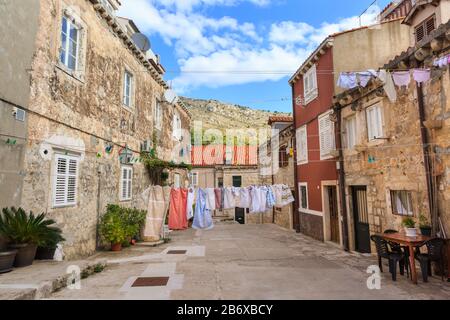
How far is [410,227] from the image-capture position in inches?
267

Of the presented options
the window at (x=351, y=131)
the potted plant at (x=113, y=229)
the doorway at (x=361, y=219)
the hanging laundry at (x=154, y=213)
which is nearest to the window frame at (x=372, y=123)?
the window at (x=351, y=131)

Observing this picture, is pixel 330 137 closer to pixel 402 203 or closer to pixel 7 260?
pixel 402 203

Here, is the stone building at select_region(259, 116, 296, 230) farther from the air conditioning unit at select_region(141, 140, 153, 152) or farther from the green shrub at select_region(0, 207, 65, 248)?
the green shrub at select_region(0, 207, 65, 248)

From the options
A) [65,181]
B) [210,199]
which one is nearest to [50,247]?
[65,181]

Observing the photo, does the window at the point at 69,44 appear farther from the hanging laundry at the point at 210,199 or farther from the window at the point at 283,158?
the window at the point at 283,158

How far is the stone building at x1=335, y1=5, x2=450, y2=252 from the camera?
627 cm

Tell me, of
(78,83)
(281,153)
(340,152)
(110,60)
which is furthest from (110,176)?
(281,153)

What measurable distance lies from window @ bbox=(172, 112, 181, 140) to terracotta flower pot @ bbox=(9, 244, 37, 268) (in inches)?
489

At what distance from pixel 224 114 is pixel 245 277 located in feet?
210

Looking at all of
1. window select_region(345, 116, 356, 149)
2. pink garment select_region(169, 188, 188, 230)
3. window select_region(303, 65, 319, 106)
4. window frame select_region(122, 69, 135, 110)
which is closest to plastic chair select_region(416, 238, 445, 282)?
window select_region(345, 116, 356, 149)

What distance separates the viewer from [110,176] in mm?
9531

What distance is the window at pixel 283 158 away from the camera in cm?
1711

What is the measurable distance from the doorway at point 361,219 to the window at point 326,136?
1985mm
